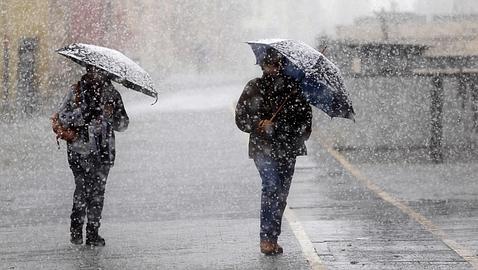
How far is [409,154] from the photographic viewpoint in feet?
47.0

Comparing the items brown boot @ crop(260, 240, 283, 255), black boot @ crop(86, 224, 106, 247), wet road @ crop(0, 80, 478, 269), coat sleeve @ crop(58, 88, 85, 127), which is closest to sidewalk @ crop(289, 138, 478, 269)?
wet road @ crop(0, 80, 478, 269)

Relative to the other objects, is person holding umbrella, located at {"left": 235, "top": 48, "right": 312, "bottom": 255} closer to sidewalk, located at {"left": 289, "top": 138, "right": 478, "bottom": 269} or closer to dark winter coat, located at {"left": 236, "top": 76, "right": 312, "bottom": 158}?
dark winter coat, located at {"left": 236, "top": 76, "right": 312, "bottom": 158}

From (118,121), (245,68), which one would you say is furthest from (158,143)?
(245,68)

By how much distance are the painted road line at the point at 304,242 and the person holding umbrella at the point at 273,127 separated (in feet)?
0.87

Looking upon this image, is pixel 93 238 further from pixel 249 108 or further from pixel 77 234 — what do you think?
pixel 249 108

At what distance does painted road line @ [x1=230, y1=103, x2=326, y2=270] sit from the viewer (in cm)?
706

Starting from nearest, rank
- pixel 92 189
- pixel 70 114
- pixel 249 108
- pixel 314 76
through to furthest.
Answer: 1. pixel 314 76
2. pixel 249 108
3. pixel 70 114
4. pixel 92 189

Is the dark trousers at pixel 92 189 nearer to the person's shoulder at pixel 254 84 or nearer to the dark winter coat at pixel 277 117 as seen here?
the dark winter coat at pixel 277 117

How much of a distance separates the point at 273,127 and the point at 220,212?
2.57 m

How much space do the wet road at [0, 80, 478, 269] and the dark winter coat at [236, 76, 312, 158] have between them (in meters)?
0.88

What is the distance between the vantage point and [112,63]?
A: 7.64m

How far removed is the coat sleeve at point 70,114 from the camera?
7.73 m

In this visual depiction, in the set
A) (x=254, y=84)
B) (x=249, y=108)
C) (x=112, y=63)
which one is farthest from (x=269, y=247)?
(x=112, y=63)

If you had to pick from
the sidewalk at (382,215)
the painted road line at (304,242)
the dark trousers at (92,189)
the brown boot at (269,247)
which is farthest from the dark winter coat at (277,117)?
the dark trousers at (92,189)
